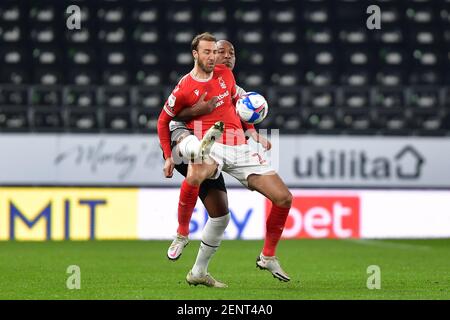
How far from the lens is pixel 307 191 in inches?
603

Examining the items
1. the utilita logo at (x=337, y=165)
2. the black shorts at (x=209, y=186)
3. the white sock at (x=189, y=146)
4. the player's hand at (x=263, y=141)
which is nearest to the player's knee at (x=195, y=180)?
the white sock at (x=189, y=146)

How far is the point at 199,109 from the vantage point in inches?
294

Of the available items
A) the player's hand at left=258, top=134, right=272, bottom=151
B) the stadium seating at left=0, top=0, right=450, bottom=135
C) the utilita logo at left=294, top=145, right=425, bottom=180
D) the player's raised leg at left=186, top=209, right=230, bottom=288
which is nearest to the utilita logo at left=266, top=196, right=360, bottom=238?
the utilita logo at left=294, top=145, right=425, bottom=180

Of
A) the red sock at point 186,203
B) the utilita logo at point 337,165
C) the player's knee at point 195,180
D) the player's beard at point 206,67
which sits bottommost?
the utilita logo at point 337,165

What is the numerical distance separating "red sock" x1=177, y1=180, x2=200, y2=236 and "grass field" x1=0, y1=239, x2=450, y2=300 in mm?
444

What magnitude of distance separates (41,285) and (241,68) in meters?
9.53

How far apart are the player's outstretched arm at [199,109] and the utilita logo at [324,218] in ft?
25.7

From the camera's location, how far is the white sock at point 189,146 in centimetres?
727

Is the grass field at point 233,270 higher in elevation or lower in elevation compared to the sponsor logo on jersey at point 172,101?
lower

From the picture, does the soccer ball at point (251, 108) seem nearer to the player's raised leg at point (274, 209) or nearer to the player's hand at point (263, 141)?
the player's hand at point (263, 141)

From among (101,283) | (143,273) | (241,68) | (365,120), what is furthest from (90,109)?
(101,283)

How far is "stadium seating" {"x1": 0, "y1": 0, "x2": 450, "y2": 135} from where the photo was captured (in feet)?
53.2

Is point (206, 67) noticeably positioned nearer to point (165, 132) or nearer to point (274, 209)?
point (165, 132)
